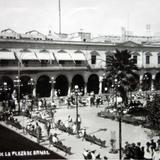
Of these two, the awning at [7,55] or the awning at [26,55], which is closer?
the awning at [7,55]

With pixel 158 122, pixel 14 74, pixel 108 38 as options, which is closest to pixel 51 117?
pixel 158 122

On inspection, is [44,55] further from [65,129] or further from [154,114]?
[154,114]

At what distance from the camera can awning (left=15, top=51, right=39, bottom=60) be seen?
38.5m

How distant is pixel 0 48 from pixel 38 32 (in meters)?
13.8

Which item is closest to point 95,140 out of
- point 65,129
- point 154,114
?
point 65,129

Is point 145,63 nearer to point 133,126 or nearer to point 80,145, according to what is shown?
point 133,126

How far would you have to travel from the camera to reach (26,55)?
38969 mm

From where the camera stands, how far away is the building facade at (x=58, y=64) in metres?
38.2

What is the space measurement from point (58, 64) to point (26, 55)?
4477 millimetres

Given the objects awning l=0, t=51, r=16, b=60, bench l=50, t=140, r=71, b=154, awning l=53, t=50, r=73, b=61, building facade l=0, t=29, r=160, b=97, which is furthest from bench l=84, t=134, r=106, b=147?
awning l=53, t=50, r=73, b=61

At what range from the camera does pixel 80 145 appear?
20.2m

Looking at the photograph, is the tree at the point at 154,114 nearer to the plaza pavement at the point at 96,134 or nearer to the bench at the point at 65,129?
the plaza pavement at the point at 96,134

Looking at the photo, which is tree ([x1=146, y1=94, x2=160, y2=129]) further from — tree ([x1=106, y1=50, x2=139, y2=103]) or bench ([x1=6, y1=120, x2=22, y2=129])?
tree ([x1=106, y1=50, x2=139, y2=103])

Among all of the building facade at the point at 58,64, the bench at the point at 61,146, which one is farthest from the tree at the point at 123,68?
the bench at the point at 61,146
